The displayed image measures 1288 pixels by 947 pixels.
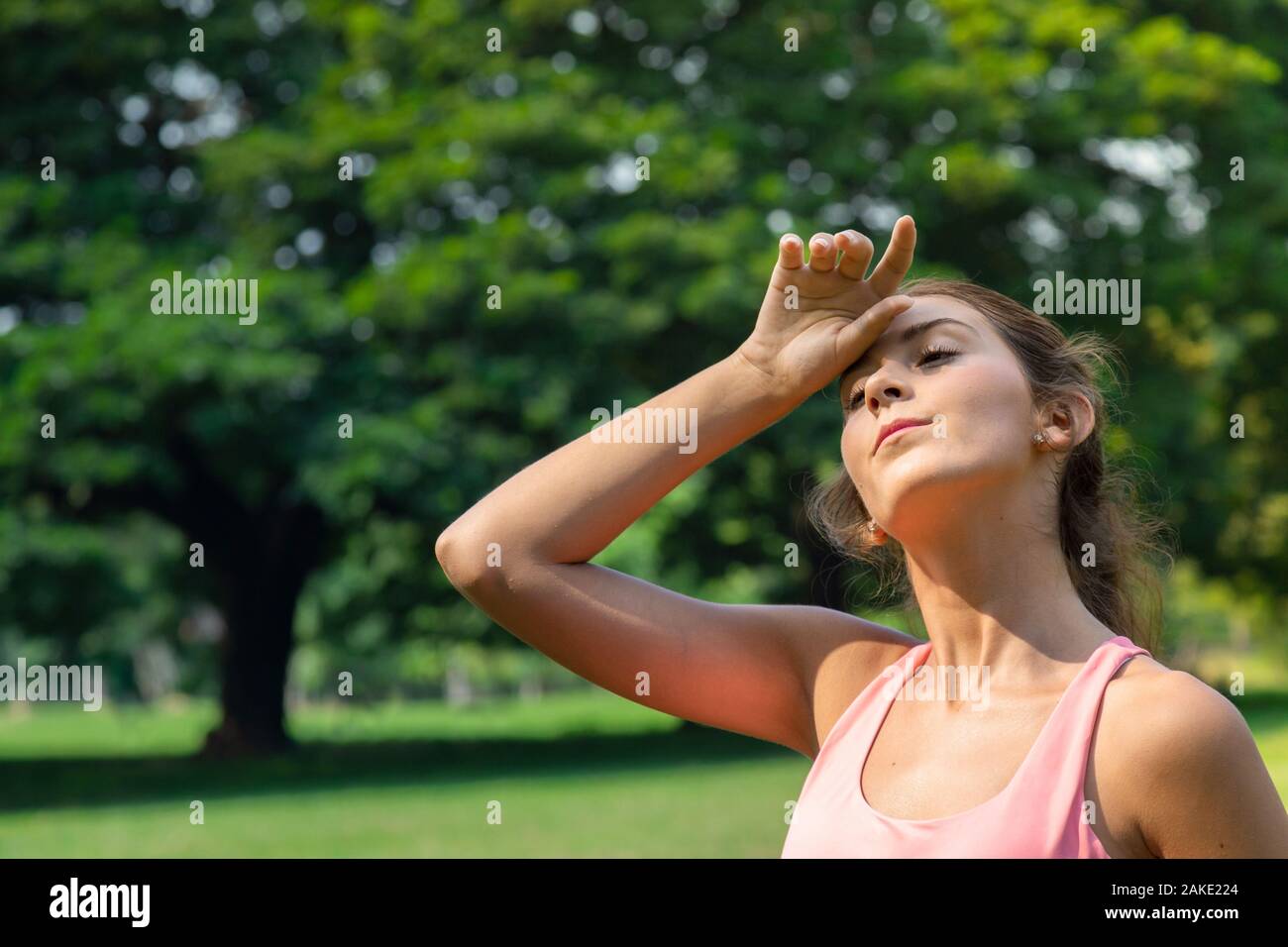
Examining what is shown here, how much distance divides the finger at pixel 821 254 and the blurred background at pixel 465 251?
394 inches

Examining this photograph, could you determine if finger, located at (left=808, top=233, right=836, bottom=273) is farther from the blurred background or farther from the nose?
the blurred background

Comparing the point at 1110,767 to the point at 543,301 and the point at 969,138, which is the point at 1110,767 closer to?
the point at 543,301

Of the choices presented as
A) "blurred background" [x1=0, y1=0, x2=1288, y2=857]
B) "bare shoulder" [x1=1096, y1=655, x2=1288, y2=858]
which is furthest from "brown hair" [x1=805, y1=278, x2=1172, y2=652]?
"blurred background" [x1=0, y1=0, x2=1288, y2=857]

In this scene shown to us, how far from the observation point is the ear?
7.55 ft

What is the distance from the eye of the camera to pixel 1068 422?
2354 millimetres

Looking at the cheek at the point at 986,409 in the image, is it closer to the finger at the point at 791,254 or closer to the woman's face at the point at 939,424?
the woman's face at the point at 939,424

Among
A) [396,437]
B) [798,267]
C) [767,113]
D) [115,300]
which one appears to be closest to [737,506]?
[767,113]

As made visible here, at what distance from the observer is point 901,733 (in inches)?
87.6

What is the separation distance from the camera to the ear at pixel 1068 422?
230 centimetres

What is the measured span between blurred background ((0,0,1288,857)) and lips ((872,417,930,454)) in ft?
33.1

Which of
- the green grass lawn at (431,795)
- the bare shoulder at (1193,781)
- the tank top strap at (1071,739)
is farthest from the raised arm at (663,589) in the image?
the green grass lawn at (431,795)

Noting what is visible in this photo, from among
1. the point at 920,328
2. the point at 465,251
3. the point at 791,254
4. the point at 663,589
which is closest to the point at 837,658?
the point at 663,589
